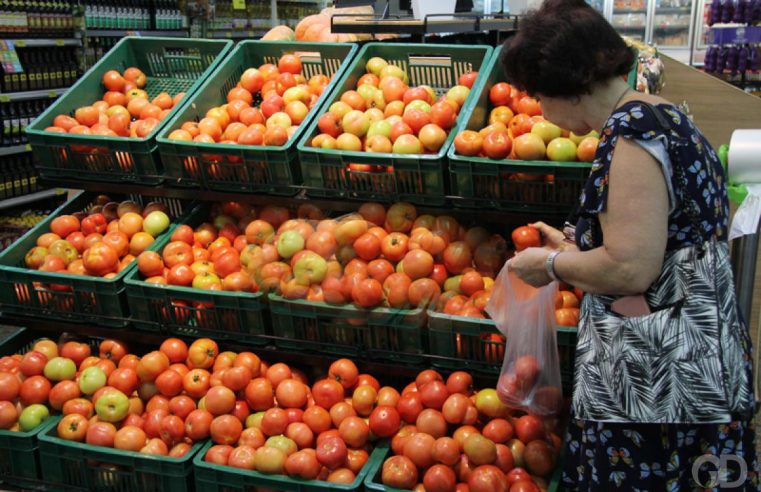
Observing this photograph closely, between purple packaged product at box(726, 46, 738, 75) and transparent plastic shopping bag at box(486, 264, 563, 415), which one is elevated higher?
transparent plastic shopping bag at box(486, 264, 563, 415)

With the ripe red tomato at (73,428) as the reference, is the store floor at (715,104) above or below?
above

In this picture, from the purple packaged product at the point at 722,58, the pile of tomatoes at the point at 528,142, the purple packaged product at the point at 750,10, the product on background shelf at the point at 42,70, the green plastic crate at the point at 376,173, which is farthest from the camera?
the purple packaged product at the point at 722,58

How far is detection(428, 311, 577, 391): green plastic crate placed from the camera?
212cm

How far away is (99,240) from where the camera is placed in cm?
279

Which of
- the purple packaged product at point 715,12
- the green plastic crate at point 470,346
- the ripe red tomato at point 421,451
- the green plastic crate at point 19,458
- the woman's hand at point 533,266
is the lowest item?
the green plastic crate at point 19,458

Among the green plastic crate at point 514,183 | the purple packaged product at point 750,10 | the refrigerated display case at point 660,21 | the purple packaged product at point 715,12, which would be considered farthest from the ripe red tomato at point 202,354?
the refrigerated display case at point 660,21

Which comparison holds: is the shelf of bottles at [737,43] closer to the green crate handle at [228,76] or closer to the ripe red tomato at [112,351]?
the green crate handle at [228,76]

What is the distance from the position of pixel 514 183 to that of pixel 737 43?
8005mm

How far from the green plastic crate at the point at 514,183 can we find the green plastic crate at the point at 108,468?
3.85ft

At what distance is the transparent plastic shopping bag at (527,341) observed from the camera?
196cm

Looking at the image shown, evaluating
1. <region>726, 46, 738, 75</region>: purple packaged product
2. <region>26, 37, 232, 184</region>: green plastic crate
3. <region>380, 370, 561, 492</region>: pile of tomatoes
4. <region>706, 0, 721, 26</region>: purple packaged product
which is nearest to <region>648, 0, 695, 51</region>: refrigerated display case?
<region>706, 0, 721, 26</region>: purple packaged product

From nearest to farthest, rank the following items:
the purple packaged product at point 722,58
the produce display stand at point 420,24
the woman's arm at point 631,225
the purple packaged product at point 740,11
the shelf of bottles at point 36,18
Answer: the woman's arm at point 631,225
the produce display stand at point 420,24
the shelf of bottles at point 36,18
the purple packaged product at point 740,11
the purple packaged product at point 722,58

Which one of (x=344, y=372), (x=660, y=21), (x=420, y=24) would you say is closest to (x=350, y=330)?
(x=344, y=372)

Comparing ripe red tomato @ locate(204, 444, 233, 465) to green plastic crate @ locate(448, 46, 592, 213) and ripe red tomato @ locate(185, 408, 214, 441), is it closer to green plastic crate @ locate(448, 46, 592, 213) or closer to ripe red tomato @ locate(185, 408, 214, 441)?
ripe red tomato @ locate(185, 408, 214, 441)
